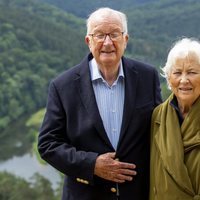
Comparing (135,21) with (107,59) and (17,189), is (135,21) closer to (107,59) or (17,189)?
A: (17,189)

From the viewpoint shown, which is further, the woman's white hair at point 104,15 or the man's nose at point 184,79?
the woman's white hair at point 104,15

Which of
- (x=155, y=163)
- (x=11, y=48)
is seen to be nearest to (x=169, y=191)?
(x=155, y=163)

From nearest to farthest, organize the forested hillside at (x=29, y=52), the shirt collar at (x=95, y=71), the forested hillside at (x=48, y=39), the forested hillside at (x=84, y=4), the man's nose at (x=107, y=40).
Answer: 1. the man's nose at (x=107, y=40)
2. the shirt collar at (x=95, y=71)
3. the forested hillside at (x=29, y=52)
4. the forested hillside at (x=48, y=39)
5. the forested hillside at (x=84, y=4)

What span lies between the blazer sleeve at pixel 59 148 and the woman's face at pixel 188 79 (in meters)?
0.49

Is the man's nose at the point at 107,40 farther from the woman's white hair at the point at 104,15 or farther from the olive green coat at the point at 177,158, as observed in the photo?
the olive green coat at the point at 177,158

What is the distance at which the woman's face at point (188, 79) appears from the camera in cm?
200

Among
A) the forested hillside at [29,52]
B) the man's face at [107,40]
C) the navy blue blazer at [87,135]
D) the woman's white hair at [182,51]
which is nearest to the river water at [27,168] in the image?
the forested hillside at [29,52]

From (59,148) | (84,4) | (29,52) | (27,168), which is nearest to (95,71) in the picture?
(59,148)

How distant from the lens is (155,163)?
211 centimetres

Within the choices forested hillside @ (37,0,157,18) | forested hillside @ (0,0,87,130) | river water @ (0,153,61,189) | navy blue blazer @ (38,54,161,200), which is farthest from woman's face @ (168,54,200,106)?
forested hillside @ (37,0,157,18)

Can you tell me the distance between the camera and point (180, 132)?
6.61 feet

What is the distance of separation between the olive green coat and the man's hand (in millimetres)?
Answer: 159

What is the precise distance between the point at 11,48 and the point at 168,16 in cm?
2468

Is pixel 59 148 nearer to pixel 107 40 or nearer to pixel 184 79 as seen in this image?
pixel 107 40
